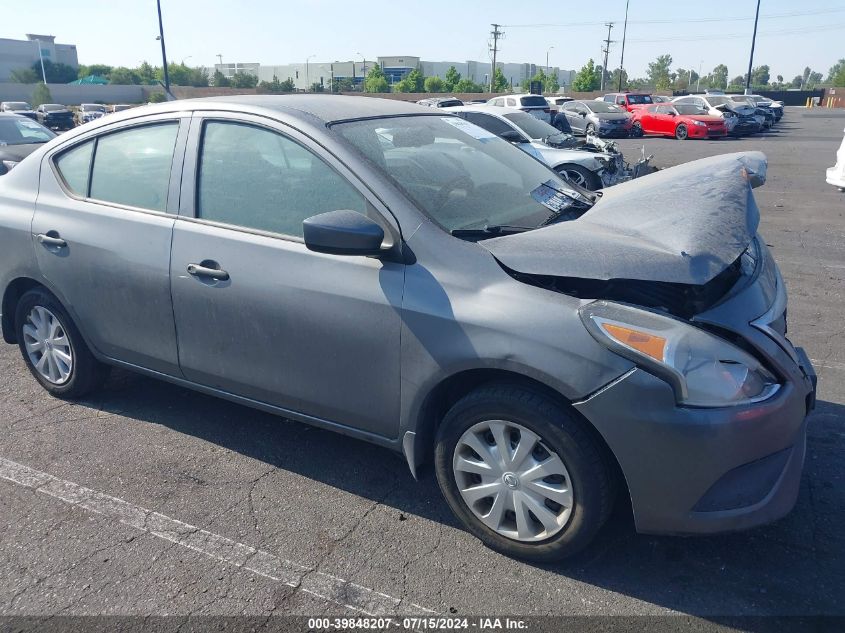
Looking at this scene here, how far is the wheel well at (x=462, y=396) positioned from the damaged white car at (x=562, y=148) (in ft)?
26.1

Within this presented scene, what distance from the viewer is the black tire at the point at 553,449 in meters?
2.63

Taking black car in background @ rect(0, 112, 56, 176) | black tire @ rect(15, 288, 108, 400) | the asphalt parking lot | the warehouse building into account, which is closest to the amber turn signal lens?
the asphalt parking lot

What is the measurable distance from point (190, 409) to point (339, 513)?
5.15ft

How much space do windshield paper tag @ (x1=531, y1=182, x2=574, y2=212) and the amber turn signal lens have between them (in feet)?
3.91

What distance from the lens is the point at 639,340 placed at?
2.51 m

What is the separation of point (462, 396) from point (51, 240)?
8.48 feet

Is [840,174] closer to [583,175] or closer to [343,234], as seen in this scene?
[583,175]

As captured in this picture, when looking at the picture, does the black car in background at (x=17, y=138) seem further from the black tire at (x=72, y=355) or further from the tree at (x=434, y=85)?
the tree at (x=434, y=85)

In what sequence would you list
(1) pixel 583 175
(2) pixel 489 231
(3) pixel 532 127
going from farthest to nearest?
1. (3) pixel 532 127
2. (1) pixel 583 175
3. (2) pixel 489 231

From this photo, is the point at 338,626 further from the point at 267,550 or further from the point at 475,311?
the point at 475,311

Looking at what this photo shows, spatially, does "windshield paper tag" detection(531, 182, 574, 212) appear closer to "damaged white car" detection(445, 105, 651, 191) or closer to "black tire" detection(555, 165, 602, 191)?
"damaged white car" detection(445, 105, 651, 191)

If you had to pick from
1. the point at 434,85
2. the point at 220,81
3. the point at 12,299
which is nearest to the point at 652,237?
the point at 12,299

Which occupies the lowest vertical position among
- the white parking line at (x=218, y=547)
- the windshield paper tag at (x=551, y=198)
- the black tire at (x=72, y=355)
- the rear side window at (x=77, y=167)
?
the white parking line at (x=218, y=547)

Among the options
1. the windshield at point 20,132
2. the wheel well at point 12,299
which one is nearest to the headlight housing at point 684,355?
the wheel well at point 12,299
